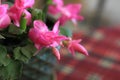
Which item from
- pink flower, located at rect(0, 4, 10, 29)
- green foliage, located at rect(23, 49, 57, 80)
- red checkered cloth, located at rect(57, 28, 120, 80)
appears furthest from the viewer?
red checkered cloth, located at rect(57, 28, 120, 80)

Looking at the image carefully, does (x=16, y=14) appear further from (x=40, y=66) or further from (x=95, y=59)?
(x=95, y=59)

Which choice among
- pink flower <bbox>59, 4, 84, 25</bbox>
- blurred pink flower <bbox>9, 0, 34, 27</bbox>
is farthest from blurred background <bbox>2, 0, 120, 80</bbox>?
blurred pink flower <bbox>9, 0, 34, 27</bbox>

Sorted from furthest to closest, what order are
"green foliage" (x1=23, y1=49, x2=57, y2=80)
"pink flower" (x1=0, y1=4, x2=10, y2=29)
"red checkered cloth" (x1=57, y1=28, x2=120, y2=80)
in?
"red checkered cloth" (x1=57, y1=28, x2=120, y2=80) → "green foliage" (x1=23, y1=49, x2=57, y2=80) → "pink flower" (x1=0, y1=4, x2=10, y2=29)

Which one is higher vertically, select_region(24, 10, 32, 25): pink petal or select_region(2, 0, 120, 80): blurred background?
select_region(24, 10, 32, 25): pink petal

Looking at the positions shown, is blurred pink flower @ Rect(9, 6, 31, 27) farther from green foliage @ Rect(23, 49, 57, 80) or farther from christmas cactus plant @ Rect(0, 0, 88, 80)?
green foliage @ Rect(23, 49, 57, 80)

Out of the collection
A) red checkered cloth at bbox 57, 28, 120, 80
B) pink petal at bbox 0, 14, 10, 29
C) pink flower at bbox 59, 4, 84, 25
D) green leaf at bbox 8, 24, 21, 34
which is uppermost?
pink flower at bbox 59, 4, 84, 25

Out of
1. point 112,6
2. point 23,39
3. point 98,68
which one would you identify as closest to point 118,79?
point 98,68

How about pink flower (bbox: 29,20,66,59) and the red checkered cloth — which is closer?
pink flower (bbox: 29,20,66,59)

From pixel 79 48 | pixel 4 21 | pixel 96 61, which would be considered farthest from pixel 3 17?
pixel 96 61

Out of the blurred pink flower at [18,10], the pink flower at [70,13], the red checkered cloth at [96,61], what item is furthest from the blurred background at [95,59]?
the blurred pink flower at [18,10]

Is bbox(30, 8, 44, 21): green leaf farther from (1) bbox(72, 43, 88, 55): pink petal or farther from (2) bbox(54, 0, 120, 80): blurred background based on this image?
(2) bbox(54, 0, 120, 80): blurred background
